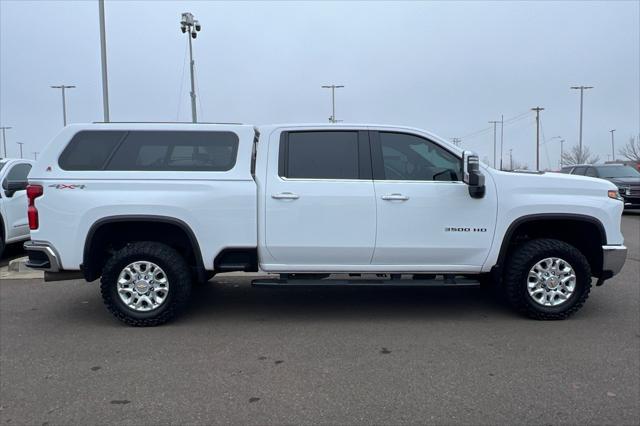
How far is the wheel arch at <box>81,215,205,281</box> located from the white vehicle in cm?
435

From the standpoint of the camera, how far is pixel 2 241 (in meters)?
8.62

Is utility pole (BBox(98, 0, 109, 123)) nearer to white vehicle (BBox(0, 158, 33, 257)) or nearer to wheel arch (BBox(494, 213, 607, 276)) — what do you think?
white vehicle (BBox(0, 158, 33, 257))

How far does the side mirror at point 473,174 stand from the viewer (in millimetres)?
4895

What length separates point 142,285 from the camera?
16.9 feet

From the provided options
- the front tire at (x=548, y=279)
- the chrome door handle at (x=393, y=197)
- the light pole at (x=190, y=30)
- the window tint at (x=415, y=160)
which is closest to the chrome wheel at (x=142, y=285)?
the chrome door handle at (x=393, y=197)

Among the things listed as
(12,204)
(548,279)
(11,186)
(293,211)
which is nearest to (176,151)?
(293,211)

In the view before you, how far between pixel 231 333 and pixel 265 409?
1.65m

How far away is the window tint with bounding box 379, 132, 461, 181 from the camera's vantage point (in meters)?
5.25

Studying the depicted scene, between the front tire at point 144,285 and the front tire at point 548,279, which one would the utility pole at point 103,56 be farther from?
the front tire at point 548,279

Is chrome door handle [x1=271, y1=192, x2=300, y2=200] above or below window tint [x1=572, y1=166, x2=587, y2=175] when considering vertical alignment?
below

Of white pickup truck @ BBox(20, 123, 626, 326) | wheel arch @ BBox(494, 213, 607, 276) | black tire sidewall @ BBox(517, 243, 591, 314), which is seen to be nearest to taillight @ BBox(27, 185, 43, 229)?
white pickup truck @ BBox(20, 123, 626, 326)

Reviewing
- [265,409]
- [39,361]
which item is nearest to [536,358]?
[265,409]

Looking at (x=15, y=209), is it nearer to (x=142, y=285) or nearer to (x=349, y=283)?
(x=142, y=285)

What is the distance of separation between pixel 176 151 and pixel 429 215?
8.53 feet
